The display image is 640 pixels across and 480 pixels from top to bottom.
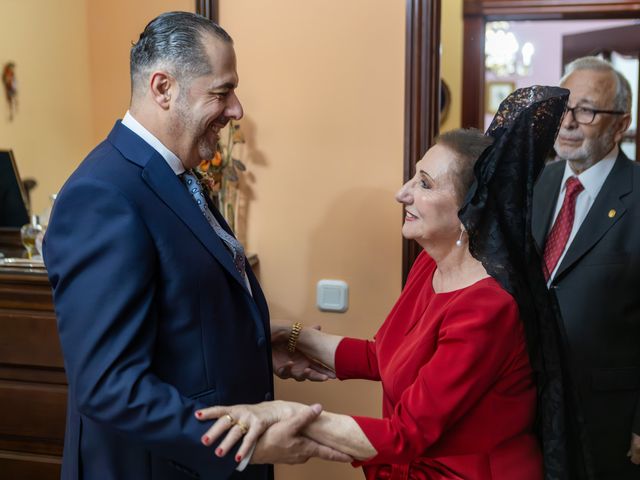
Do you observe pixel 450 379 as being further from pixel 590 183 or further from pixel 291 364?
pixel 590 183

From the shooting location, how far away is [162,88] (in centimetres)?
137

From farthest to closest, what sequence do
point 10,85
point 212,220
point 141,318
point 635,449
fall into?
point 10,85 → point 635,449 → point 212,220 → point 141,318

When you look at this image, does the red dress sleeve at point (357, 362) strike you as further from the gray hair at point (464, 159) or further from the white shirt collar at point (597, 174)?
the white shirt collar at point (597, 174)

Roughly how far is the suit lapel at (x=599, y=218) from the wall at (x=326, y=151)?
1.79ft

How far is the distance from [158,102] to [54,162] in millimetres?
1324

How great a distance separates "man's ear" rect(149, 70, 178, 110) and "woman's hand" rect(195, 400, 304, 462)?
62 cm

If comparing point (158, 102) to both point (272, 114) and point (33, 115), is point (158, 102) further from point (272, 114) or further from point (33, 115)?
point (33, 115)

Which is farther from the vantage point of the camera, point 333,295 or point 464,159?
point 333,295

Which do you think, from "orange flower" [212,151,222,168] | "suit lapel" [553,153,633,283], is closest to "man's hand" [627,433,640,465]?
"suit lapel" [553,153,633,283]

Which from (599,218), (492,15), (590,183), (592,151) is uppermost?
(492,15)

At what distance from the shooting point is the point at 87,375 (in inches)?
49.3

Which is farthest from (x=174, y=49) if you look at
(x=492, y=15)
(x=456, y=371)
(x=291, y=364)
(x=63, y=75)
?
(x=492, y=15)

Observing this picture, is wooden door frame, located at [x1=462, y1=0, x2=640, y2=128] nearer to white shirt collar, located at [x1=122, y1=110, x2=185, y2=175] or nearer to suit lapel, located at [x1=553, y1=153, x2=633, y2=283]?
suit lapel, located at [x1=553, y1=153, x2=633, y2=283]

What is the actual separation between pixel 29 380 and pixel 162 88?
129 cm
